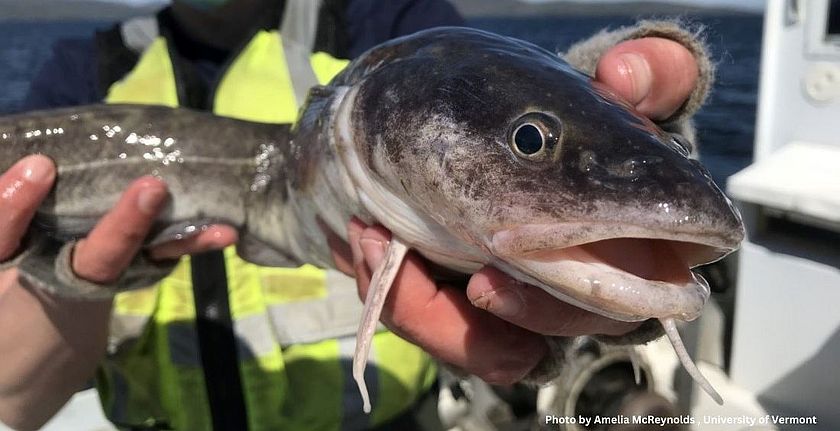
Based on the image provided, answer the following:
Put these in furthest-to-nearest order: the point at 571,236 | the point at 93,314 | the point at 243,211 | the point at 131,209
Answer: the point at 93,314, the point at 243,211, the point at 131,209, the point at 571,236

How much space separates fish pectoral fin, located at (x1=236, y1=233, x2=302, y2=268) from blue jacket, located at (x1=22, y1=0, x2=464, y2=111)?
985 millimetres

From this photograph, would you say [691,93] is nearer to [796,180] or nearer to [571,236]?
[571,236]

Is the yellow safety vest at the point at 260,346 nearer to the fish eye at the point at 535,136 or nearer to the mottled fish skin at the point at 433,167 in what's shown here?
the mottled fish skin at the point at 433,167

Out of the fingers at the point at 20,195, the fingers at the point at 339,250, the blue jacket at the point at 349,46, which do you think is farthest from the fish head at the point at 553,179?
the blue jacket at the point at 349,46

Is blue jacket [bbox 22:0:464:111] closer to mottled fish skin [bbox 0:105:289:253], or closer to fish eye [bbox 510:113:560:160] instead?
mottled fish skin [bbox 0:105:289:253]

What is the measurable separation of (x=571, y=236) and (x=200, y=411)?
1.66 metres

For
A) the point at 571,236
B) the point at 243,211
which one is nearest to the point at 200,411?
the point at 243,211

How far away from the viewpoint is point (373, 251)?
143 cm

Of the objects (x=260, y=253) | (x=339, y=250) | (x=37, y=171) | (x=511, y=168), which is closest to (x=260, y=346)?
(x=260, y=253)

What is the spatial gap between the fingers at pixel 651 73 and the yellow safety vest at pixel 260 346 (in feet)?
3.82

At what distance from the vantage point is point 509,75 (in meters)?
1.27

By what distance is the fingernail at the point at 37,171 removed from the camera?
5.57ft

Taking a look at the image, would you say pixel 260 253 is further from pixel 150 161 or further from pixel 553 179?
pixel 553 179

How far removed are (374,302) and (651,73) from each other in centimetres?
74
